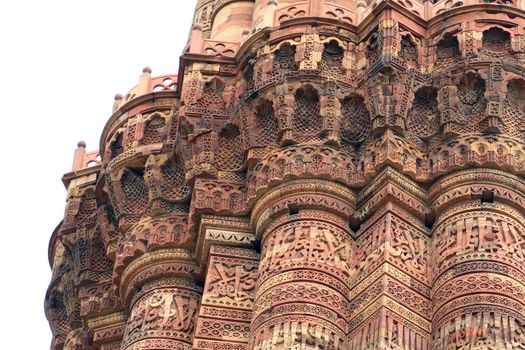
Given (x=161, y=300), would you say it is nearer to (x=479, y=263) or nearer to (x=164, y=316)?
(x=164, y=316)

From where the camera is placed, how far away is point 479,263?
55.3ft

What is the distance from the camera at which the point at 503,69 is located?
60.7 feet

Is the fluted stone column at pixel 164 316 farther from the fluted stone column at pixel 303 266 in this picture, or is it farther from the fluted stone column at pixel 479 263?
the fluted stone column at pixel 479 263

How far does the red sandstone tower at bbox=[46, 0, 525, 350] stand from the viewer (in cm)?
1681

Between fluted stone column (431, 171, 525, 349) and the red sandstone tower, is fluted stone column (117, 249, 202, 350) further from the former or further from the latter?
fluted stone column (431, 171, 525, 349)

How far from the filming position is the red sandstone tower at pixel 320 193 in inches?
662

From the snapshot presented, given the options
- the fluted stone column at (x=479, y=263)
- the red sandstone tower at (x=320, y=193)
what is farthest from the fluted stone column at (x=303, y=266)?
the fluted stone column at (x=479, y=263)

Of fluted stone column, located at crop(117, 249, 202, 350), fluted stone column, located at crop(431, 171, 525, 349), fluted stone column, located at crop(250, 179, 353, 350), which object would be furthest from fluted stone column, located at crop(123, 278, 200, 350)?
fluted stone column, located at crop(431, 171, 525, 349)

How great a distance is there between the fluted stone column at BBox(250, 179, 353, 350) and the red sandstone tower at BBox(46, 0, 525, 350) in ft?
0.06

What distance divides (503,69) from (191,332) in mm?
3923

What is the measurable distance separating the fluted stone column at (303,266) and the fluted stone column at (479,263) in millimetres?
864

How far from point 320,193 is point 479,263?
186cm

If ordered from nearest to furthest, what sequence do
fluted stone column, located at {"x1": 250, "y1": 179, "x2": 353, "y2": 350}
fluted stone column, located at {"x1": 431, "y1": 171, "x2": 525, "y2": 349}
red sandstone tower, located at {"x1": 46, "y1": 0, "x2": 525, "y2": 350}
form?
fluted stone column, located at {"x1": 431, "y1": 171, "x2": 525, "y2": 349} < fluted stone column, located at {"x1": 250, "y1": 179, "x2": 353, "y2": 350} < red sandstone tower, located at {"x1": 46, "y1": 0, "x2": 525, "y2": 350}

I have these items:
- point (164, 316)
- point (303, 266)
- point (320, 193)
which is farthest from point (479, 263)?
point (164, 316)
